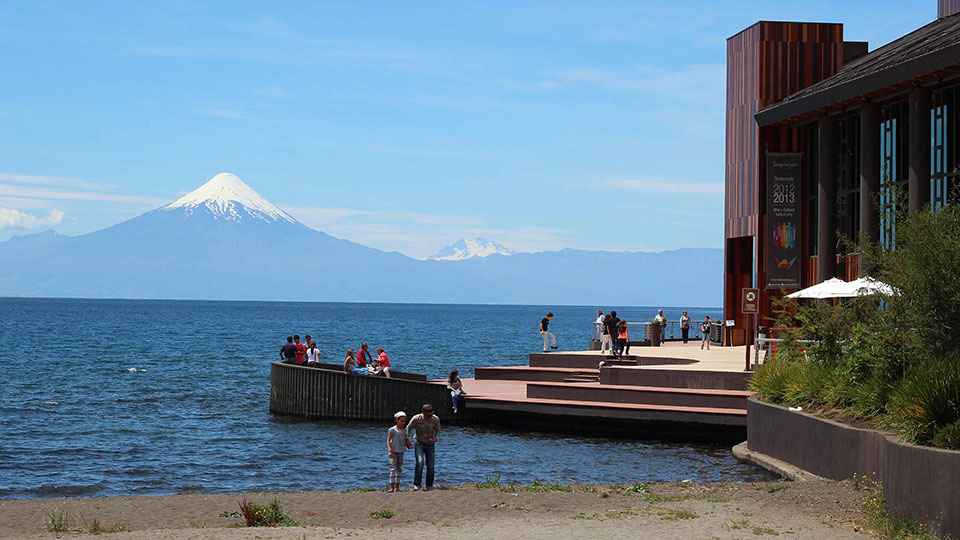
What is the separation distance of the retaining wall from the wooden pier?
417cm

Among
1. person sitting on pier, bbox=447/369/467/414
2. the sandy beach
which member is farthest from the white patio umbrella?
the sandy beach

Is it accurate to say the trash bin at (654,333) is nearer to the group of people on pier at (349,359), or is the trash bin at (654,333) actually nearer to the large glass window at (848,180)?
the large glass window at (848,180)

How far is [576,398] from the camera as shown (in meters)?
30.3

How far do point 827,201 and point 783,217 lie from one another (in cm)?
159

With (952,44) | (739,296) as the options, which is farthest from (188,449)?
(739,296)

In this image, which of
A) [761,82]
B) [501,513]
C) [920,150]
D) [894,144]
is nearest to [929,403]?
[501,513]

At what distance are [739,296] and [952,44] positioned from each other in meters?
17.9

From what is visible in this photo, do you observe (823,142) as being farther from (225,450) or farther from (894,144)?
(225,450)

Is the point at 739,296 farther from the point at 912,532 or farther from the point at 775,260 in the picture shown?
the point at 912,532

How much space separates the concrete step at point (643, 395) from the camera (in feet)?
91.6

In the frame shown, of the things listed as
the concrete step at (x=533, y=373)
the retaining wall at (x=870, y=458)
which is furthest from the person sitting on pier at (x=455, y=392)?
the retaining wall at (x=870, y=458)

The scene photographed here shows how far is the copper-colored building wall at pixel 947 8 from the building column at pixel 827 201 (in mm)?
8433

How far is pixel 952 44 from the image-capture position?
1176 inches

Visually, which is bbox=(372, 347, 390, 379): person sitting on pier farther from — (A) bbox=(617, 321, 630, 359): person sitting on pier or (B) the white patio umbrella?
(B) the white patio umbrella
